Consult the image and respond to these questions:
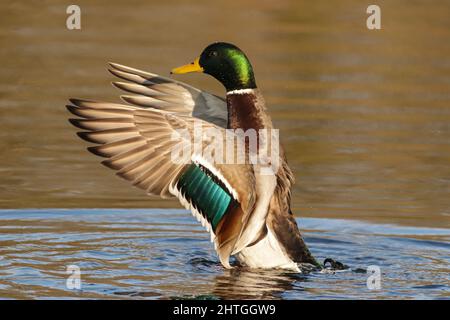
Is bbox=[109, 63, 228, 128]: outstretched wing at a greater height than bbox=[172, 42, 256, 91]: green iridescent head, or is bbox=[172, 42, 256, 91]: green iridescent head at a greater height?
bbox=[172, 42, 256, 91]: green iridescent head

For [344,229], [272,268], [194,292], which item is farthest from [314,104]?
[194,292]

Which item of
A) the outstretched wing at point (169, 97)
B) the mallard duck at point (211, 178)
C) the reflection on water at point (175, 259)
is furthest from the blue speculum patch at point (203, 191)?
the outstretched wing at point (169, 97)

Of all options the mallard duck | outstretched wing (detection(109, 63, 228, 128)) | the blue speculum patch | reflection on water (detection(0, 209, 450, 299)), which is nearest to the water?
reflection on water (detection(0, 209, 450, 299))

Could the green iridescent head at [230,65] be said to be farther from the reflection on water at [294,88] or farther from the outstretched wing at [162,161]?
the reflection on water at [294,88]

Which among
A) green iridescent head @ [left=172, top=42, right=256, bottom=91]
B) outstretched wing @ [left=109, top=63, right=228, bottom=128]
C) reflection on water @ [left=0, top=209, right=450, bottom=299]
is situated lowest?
reflection on water @ [left=0, top=209, right=450, bottom=299]

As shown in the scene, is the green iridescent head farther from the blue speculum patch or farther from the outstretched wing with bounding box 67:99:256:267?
the blue speculum patch

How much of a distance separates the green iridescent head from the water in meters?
1.34

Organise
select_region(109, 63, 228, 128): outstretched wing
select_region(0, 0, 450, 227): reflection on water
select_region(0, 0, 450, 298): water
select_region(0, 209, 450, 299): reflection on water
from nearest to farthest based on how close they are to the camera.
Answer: select_region(0, 209, 450, 299): reflection on water
select_region(0, 0, 450, 298): water
select_region(109, 63, 228, 128): outstretched wing
select_region(0, 0, 450, 227): reflection on water

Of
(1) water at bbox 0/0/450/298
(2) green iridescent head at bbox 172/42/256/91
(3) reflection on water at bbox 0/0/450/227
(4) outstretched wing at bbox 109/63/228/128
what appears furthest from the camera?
(3) reflection on water at bbox 0/0/450/227

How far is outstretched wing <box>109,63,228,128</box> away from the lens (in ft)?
30.6

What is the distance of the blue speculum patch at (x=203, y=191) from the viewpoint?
7.90 m

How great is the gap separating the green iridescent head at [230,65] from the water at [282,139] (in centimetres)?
Answer: 134

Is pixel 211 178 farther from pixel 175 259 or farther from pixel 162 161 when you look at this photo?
pixel 175 259

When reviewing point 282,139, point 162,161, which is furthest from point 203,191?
point 282,139
